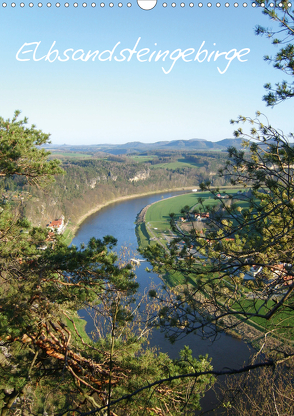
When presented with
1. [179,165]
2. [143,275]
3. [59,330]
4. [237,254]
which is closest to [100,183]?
[179,165]

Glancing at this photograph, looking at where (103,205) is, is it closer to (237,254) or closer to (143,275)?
(143,275)

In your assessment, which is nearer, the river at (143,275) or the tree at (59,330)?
the tree at (59,330)

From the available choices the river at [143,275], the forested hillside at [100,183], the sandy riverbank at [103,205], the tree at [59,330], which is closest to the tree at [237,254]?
the river at [143,275]

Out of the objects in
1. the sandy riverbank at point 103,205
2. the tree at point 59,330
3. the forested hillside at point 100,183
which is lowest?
the sandy riverbank at point 103,205

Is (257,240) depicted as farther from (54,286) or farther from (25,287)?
(25,287)

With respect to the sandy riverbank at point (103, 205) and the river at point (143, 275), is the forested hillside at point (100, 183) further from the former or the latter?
the river at point (143, 275)

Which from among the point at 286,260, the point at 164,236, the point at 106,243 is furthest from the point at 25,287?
the point at 164,236

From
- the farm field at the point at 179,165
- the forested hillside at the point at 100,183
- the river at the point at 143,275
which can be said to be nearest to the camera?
the river at the point at 143,275
